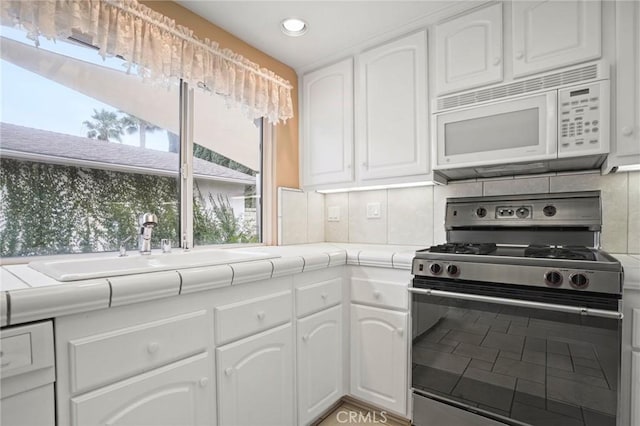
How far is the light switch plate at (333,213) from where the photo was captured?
2.53 meters

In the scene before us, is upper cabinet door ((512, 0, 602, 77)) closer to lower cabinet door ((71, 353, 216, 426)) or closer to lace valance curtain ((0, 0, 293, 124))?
lace valance curtain ((0, 0, 293, 124))

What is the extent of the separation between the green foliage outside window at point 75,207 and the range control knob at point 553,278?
171 cm

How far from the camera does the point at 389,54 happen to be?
6.57 feet

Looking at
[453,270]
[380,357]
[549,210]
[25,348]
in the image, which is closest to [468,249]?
[453,270]

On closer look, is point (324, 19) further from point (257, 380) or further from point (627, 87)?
point (257, 380)

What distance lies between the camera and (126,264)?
4.55ft

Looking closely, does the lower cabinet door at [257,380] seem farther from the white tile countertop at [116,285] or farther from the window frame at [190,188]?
the window frame at [190,188]

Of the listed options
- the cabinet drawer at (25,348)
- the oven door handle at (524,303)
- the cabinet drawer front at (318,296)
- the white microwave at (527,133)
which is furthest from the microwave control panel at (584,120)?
the cabinet drawer at (25,348)

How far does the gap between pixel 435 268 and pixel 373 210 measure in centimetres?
89

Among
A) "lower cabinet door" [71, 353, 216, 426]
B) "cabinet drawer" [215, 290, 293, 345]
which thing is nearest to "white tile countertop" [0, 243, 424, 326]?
"cabinet drawer" [215, 290, 293, 345]

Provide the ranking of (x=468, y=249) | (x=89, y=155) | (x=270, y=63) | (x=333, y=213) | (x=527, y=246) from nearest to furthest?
1. (x=89, y=155)
2. (x=468, y=249)
3. (x=527, y=246)
4. (x=270, y=63)
5. (x=333, y=213)

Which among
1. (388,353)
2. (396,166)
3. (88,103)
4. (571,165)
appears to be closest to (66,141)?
(88,103)

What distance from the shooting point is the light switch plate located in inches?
99.4

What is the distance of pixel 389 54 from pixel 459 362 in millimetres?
1746
